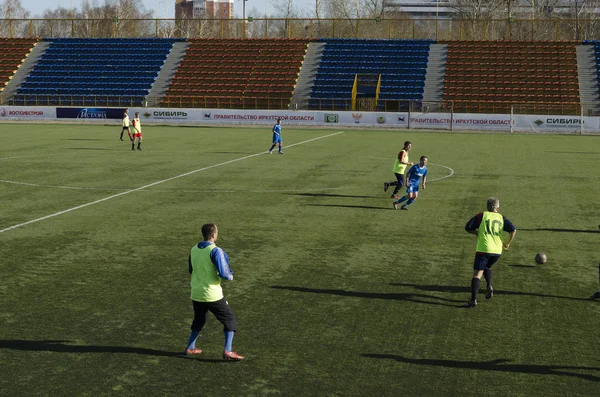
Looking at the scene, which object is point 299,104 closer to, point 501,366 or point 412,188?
point 412,188

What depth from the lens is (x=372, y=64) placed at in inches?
2869

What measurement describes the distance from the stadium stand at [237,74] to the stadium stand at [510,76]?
14.5 meters

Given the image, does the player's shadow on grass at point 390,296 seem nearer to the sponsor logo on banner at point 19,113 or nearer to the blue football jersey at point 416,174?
the blue football jersey at point 416,174

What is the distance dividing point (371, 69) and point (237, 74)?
12276mm

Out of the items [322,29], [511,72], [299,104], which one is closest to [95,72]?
[299,104]

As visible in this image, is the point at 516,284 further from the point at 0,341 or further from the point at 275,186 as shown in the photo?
the point at 275,186

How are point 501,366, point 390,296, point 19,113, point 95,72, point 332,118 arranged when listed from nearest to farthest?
1. point 501,366
2. point 390,296
3. point 332,118
4. point 19,113
5. point 95,72

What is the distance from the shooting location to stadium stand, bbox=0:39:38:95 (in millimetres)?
75000

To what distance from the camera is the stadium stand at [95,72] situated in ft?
228

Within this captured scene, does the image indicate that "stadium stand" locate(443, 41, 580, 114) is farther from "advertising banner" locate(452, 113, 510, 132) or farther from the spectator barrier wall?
the spectator barrier wall

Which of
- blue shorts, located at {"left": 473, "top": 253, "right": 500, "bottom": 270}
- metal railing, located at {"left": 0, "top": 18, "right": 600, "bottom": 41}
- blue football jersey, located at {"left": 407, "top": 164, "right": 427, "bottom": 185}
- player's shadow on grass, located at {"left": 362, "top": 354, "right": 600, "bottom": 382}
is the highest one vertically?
metal railing, located at {"left": 0, "top": 18, "right": 600, "bottom": 41}

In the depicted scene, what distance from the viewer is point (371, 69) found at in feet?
237

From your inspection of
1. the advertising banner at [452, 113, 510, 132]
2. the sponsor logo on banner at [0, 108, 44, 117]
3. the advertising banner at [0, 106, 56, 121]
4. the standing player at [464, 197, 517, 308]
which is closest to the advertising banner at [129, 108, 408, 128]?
the advertising banner at [452, 113, 510, 132]

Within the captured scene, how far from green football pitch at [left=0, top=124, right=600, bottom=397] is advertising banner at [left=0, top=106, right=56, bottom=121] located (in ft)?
118
